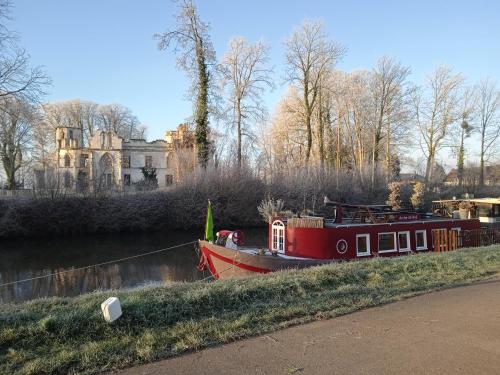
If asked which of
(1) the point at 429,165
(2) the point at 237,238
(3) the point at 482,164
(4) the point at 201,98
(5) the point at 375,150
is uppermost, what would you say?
(4) the point at 201,98

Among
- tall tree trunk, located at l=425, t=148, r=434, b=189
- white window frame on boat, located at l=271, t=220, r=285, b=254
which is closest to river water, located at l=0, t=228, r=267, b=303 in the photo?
white window frame on boat, located at l=271, t=220, r=285, b=254

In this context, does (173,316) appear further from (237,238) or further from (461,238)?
(461,238)

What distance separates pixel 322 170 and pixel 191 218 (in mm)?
13533

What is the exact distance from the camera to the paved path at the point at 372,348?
4.66m

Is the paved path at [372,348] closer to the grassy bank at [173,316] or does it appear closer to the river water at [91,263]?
the grassy bank at [173,316]

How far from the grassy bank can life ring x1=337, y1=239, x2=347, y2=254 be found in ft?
22.3

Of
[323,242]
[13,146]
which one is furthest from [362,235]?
[13,146]

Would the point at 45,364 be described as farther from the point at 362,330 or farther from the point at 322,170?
the point at 322,170

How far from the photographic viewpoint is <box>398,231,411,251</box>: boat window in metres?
17.7

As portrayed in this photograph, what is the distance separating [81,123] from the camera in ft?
258

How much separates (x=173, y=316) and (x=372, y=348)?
269 cm

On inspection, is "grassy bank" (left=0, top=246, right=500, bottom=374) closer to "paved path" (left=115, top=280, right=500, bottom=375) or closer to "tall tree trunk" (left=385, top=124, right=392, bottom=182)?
"paved path" (left=115, top=280, right=500, bottom=375)

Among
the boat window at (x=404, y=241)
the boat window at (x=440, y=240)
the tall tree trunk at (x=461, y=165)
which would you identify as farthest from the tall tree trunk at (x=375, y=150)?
the boat window at (x=404, y=241)

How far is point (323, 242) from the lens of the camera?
16016 mm
